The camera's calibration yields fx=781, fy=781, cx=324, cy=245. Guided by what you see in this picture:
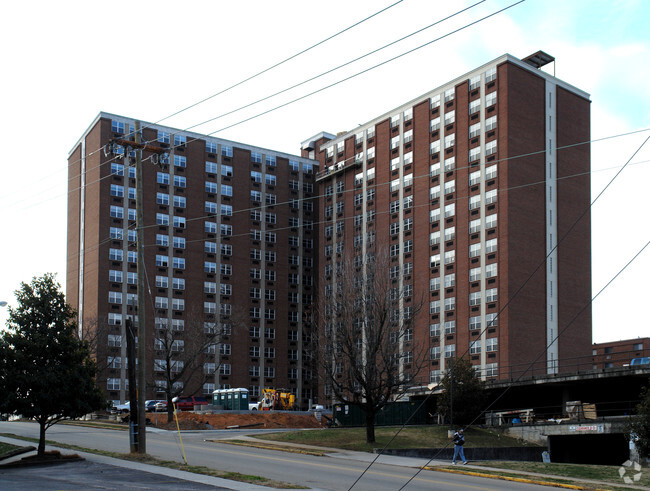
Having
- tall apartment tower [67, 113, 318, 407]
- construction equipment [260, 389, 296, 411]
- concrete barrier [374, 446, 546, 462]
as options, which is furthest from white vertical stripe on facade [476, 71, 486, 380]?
concrete barrier [374, 446, 546, 462]

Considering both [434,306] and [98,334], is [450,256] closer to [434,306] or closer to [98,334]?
[434,306]

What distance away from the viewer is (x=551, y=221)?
3268 inches

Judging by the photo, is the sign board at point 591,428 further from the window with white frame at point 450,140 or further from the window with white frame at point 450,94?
the window with white frame at point 450,94

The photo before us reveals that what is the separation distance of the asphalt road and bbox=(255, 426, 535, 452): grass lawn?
380cm

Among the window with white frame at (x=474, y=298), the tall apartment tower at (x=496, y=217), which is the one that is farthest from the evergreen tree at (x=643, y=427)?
the window with white frame at (x=474, y=298)

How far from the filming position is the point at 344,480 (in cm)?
2417

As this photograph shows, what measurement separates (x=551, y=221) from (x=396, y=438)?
155 ft

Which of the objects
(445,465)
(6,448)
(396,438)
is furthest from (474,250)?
(6,448)

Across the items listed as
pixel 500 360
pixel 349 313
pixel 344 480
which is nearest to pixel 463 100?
pixel 500 360

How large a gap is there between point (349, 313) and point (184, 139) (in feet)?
232

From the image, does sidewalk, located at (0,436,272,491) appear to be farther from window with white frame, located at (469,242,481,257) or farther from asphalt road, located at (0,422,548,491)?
window with white frame, located at (469,242,481,257)

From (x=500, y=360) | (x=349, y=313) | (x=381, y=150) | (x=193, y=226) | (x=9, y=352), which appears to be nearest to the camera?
(x=9, y=352)

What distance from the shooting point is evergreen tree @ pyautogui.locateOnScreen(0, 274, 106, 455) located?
26.1 meters

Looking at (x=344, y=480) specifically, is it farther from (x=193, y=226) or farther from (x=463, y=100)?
(x=193, y=226)
